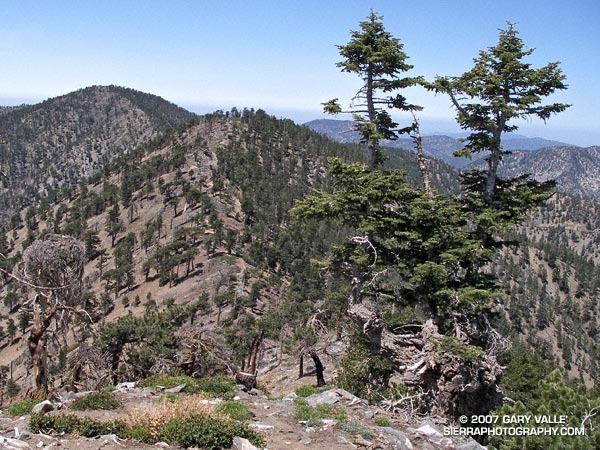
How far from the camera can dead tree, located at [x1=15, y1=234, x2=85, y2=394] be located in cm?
1412

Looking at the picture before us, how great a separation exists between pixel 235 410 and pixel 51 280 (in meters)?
6.74

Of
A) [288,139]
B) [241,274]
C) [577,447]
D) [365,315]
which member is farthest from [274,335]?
[288,139]

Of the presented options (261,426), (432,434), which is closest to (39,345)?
(261,426)

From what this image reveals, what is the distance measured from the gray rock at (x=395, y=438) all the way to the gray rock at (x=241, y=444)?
12.2 feet

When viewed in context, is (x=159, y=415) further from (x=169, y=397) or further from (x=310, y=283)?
(x=310, y=283)

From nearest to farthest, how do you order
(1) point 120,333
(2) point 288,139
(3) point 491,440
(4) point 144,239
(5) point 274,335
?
(3) point 491,440 < (1) point 120,333 < (5) point 274,335 < (4) point 144,239 < (2) point 288,139

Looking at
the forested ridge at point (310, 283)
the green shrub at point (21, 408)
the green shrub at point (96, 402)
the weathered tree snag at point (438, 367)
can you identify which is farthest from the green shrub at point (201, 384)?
the weathered tree snag at point (438, 367)

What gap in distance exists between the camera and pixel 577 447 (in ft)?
41.7

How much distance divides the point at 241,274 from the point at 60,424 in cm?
6515

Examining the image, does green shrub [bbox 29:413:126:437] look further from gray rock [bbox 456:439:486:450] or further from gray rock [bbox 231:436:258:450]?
gray rock [bbox 456:439:486:450]

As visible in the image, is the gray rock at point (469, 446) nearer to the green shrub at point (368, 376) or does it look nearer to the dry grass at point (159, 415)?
the green shrub at point (368, 376)

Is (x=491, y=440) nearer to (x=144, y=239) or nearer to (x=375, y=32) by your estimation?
(x=375, y=32)

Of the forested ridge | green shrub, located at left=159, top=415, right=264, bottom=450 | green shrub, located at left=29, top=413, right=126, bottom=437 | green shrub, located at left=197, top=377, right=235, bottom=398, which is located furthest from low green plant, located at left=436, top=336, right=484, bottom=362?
green shrub, located at left=29, top=413, right=126, bottom=437

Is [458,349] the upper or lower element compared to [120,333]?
upper
